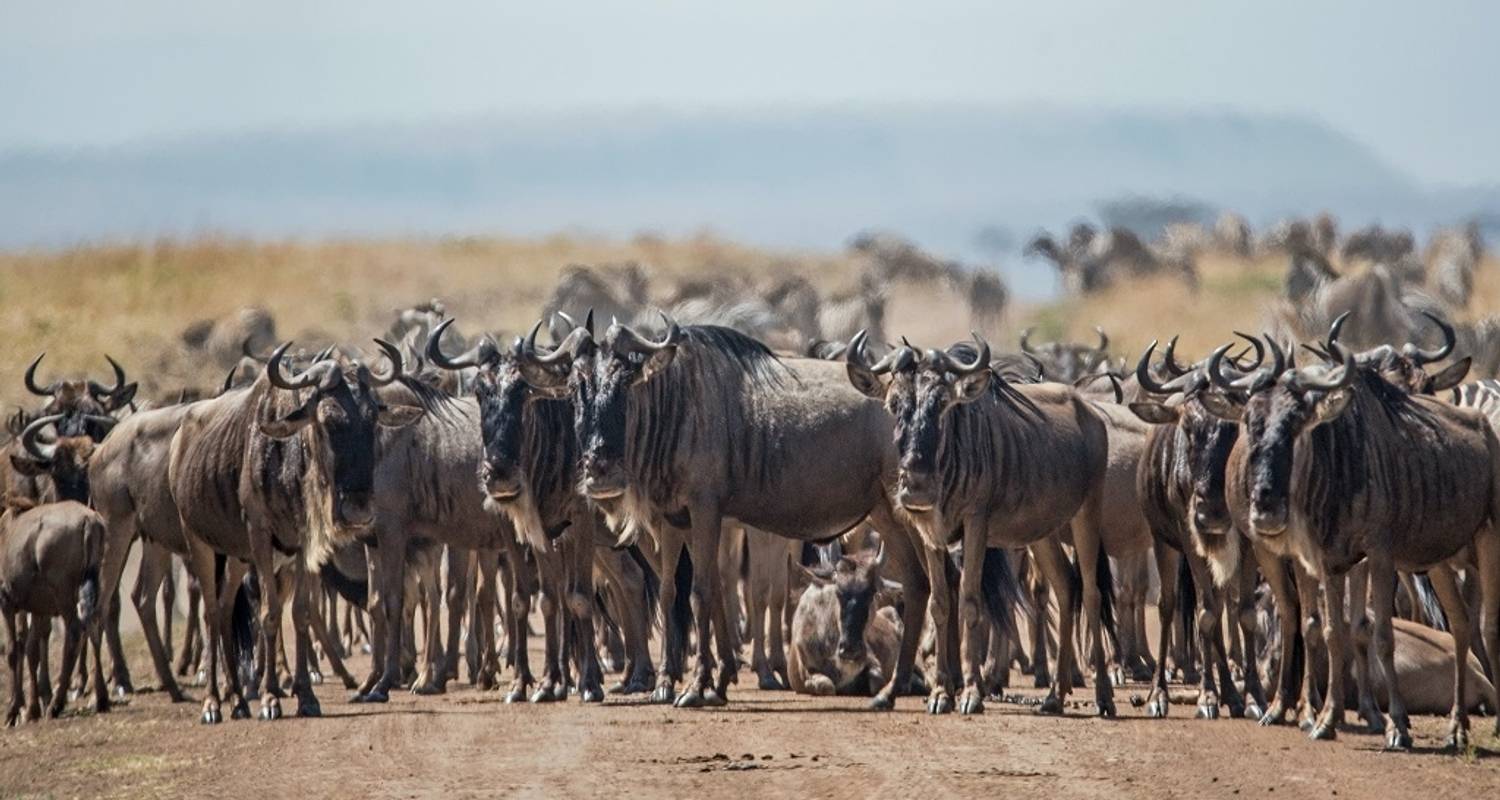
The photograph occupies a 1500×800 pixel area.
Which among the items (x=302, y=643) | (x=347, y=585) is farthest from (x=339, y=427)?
(x=347, y=585)

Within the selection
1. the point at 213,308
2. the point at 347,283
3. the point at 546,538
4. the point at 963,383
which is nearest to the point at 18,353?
the point at 213,308

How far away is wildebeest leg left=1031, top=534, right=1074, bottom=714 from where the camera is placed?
13.7 meters

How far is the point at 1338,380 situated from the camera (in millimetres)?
11758

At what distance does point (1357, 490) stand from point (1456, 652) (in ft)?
3.65

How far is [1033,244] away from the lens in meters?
57.3

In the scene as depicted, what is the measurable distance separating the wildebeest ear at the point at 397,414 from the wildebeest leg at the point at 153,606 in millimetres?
3003

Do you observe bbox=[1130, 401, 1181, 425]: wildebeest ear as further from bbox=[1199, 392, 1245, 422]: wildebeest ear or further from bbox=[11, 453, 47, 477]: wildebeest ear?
bbox=[11, 453, 47, 477]: wildebeest ear

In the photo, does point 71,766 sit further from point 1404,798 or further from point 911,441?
point 1404,798

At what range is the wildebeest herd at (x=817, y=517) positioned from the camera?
12172 mm

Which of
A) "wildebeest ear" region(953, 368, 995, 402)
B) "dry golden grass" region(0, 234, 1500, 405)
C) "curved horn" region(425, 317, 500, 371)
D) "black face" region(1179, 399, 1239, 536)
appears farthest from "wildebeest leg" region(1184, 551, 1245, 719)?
"dry golden grass" region(0, 234, 1500, 405)

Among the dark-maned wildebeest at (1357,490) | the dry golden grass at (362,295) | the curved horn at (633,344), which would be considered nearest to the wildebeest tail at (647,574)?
the curved horn at (633,344)

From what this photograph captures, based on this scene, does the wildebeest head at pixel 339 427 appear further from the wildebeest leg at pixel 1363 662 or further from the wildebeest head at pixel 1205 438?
the wildebeest leg at pixel 1363 662

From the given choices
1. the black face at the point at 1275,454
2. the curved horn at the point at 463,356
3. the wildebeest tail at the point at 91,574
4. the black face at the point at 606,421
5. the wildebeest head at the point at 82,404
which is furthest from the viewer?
the wildebeest head at the point at 82,404

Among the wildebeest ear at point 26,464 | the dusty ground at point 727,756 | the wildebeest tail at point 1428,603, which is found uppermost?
the wildebeest ear at point 26,464
